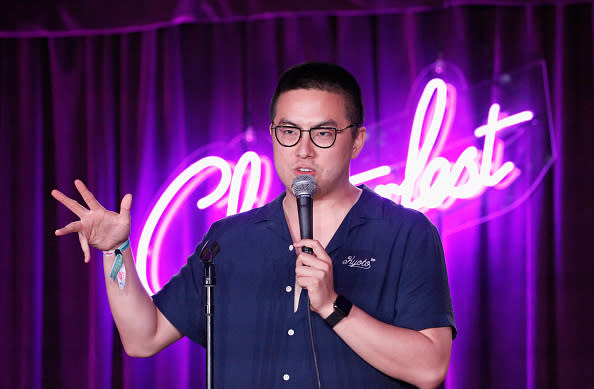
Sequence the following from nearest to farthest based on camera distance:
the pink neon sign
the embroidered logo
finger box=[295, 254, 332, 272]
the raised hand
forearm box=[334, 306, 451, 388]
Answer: finger box=[295, 254, 332, 272]
forearm box=[334, 306, 451, 388]
the raised hand
the embroidered logo
the pink neon sign

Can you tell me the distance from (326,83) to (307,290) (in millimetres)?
608

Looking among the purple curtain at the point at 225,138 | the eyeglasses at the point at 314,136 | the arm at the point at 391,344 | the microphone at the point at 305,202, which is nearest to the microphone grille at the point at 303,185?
the microphone at the point at 305,202

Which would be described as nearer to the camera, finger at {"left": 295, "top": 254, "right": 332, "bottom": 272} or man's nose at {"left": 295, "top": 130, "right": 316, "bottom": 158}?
finger at {"left": 295, "top": 254, "right": 332, "bottom": 272}

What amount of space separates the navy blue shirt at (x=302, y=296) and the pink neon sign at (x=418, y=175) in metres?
1.60

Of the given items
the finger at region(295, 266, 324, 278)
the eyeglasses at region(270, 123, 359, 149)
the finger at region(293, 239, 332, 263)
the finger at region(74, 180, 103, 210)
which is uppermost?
the eyeglasses at region(270, 123, 359, 149)

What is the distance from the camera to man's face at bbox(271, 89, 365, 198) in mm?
1600

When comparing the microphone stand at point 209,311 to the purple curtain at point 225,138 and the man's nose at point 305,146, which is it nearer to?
the man's nose at point 305,146

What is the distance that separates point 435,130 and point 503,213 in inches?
25.5

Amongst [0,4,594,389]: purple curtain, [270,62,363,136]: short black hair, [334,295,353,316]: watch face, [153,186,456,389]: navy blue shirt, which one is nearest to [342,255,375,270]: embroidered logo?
[153,186,456,389]: navy blue shirt

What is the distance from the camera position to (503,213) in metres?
3.43

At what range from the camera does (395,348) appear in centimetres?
142

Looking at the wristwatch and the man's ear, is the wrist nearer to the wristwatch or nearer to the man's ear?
the wristwatch

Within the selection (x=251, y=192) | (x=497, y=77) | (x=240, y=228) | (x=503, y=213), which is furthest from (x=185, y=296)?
(x=497, y=77)

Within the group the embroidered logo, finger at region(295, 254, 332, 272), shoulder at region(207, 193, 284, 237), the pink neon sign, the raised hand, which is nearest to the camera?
finger at region(295, 254, 332, 272)
